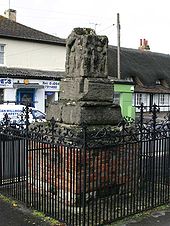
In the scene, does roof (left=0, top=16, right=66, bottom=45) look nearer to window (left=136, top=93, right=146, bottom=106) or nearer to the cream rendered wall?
the cream rendered wall

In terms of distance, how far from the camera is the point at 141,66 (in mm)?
43406

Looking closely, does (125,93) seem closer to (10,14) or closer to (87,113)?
(10,14)

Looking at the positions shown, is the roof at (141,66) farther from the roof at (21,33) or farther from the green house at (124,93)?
the roof at (21,33)

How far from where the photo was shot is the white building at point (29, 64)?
86.4 feet

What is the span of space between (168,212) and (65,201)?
1768mm

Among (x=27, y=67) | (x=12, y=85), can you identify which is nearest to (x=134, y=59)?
(x=27, y=67)

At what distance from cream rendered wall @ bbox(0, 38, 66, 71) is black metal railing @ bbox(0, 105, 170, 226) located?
21.6 meters

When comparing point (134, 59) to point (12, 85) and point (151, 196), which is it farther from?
point (151, 196)

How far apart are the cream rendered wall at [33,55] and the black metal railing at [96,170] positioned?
852 inches

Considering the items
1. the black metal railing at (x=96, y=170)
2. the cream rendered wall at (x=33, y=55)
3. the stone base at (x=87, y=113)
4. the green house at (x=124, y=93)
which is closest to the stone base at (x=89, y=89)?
the stone base at (x=87, y=113)

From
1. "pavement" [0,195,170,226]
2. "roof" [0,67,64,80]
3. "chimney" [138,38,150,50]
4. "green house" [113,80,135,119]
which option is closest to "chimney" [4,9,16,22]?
"roof" [0,67,64,80]

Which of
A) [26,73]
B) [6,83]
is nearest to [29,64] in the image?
[26,73]

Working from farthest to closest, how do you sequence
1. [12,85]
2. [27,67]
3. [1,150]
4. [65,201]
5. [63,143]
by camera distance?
[27,67], [12,85], [1,150], [65,201], [63,143]

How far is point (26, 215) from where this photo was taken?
6.39 meters
